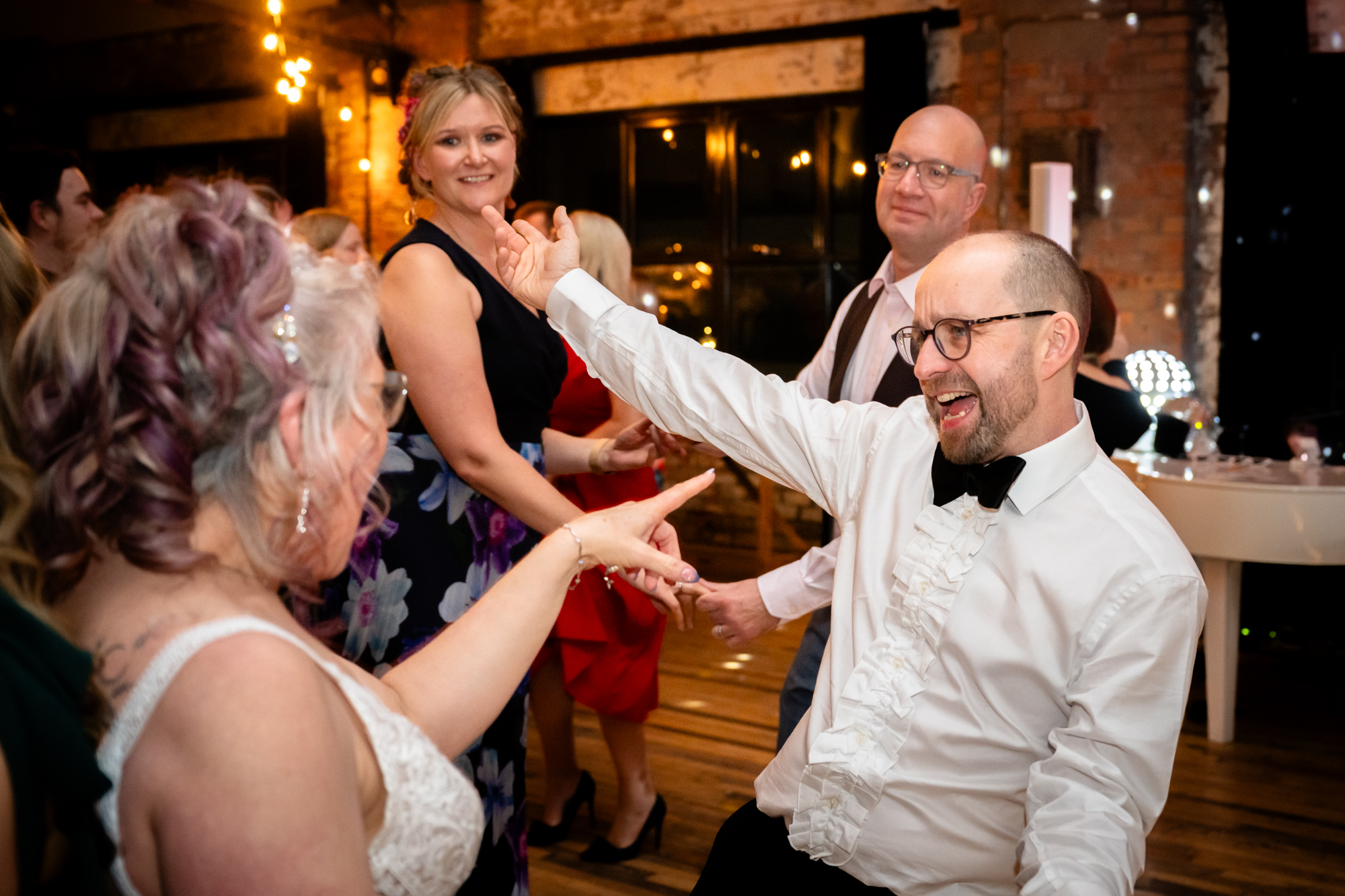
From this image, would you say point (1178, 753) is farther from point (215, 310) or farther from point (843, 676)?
point (215, 310)

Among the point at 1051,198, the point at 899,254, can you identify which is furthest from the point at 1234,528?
the point at 899,254

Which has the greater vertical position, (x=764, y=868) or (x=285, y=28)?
(x=285, y=28)

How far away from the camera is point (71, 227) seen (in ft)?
11.1

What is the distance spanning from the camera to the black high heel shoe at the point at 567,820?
325 cm

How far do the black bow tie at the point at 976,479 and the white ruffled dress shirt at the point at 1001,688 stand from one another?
26mm

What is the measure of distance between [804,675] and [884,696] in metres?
0.77

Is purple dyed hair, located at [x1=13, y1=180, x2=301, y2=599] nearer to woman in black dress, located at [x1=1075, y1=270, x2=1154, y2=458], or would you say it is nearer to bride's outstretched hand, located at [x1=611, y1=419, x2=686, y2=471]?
bride's outstretched hand, located at [x1=611, y1=419, x2=686, y2=471]

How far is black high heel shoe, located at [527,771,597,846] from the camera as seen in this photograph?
3254mm

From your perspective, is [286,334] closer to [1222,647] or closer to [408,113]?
[408,113]

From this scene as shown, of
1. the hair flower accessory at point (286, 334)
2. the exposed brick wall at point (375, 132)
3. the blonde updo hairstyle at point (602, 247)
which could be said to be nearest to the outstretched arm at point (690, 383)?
the hair flower accessory at point (286, 334)

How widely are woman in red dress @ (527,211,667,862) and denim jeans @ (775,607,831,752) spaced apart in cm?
80

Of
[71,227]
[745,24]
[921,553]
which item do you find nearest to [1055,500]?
[921,553]

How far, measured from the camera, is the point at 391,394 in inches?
49.3

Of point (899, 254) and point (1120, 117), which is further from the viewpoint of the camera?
point (1120, 117)
